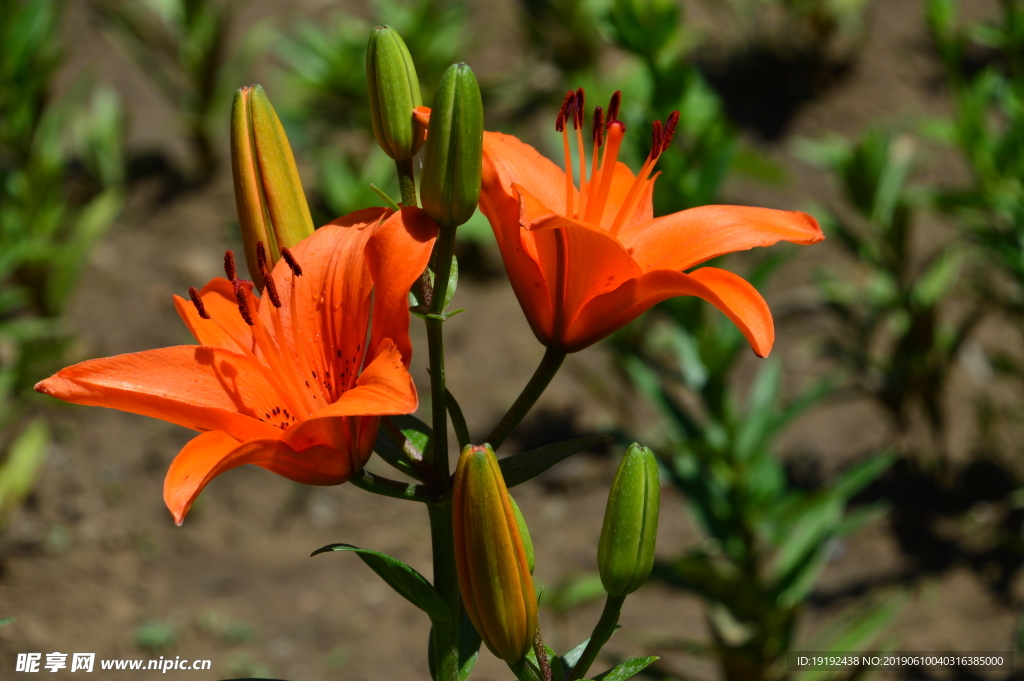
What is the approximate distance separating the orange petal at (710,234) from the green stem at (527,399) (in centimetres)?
11

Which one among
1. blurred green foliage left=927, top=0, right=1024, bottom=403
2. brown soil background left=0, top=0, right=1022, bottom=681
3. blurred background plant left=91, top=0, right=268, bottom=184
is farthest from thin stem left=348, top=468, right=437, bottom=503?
blurred background plant left=91, top=0, right=268, bottom=184

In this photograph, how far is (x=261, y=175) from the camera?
2.28 ft

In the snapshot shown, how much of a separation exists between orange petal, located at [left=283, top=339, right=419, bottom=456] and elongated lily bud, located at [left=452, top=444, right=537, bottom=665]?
6 cm

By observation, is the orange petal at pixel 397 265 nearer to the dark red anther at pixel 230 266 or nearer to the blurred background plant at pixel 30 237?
the dark red anther at pixel 230 266

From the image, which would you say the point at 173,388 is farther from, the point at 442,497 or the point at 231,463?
the point at 442,497

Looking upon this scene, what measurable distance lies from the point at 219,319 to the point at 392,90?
0.82 ft

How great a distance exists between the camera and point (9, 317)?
2.80 meters

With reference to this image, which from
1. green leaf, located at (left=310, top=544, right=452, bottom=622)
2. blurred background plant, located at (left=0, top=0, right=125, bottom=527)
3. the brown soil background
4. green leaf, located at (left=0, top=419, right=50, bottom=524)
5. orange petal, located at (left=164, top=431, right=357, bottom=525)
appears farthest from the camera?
blurred background plant, located at (left=0, top=0, right=125, bottom=527)

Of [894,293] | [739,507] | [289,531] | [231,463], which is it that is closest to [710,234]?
[231,463]

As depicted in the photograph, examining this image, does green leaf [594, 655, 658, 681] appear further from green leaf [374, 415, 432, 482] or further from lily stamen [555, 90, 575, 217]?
lily stamen [555, 90, 575, 217]

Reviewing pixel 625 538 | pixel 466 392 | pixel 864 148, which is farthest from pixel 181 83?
pixel 625 538

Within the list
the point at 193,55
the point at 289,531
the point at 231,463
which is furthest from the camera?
the point at 193,55

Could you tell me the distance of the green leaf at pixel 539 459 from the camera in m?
0.69

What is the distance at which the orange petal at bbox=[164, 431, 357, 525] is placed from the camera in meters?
0.58
